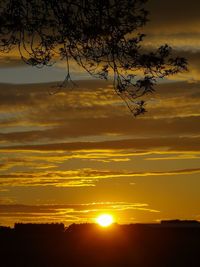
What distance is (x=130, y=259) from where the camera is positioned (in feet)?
68.9

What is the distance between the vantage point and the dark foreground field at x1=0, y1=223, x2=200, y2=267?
68.0 ft

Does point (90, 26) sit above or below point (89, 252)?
Result: above

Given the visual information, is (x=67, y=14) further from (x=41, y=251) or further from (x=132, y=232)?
(x=132, y=232)

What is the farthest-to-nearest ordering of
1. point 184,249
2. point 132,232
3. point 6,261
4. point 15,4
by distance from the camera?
point 132,232 → point 184,249 → point 6,261 → point 15,4

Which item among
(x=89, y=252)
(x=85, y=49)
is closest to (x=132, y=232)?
(x=89, y=252)

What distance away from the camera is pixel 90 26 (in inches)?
580

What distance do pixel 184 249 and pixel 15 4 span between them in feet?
33.3

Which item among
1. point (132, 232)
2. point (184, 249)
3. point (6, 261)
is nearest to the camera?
point (6, 261)

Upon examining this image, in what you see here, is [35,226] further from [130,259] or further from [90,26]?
[90,26]

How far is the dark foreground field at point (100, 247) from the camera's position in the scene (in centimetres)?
2072

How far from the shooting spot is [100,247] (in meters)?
22.1

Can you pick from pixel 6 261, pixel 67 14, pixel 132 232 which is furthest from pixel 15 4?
pixel 132 232

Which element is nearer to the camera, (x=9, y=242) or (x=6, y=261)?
(x=6, y=261)

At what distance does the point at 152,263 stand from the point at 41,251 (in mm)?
3066
